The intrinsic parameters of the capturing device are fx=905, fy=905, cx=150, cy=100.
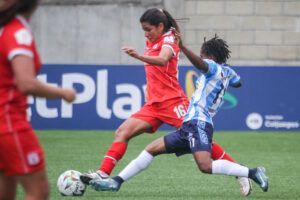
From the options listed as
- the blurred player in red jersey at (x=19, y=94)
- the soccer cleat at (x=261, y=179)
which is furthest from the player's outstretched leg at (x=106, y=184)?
the blurred player in red jersey at (x=19, y=94)

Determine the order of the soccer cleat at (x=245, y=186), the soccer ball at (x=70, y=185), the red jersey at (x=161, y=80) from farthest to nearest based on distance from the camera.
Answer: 1. the red jersey at (x=161, y=80)
2. the soccer cleat at (x=245, y=186)
3. the soccer ball at (x=70, y=185)

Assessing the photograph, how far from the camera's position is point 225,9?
19.5 m

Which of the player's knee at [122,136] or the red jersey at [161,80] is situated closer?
the player's knee at [122,136]

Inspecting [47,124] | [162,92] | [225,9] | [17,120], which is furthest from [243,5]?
[17,120]

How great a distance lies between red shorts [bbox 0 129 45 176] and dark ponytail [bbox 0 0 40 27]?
645mm

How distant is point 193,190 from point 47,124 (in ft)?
27.5

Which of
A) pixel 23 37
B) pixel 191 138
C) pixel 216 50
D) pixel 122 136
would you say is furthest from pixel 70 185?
pixel 23 37

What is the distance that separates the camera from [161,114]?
30.4ft

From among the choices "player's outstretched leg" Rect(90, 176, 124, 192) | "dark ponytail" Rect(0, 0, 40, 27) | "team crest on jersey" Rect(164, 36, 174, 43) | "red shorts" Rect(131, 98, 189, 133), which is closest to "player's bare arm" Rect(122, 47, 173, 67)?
"team crest on jersey" Rect(164, 36, 174, 43)

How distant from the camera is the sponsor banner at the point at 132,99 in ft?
56.4

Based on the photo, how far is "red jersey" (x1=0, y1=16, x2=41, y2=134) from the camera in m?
5.06

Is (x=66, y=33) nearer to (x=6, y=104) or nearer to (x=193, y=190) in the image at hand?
(x=193, y=190)

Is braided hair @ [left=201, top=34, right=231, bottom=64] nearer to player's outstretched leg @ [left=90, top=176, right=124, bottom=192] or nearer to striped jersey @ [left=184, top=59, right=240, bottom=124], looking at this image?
striped jersey @ [left=184, top=59, right=240, bottom=124]

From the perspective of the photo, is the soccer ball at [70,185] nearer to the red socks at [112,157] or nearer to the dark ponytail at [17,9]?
the red socks at [112,157]
